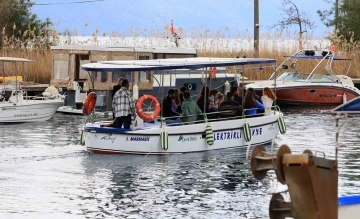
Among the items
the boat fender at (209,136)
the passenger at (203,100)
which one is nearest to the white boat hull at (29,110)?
the passenger at (203,100)

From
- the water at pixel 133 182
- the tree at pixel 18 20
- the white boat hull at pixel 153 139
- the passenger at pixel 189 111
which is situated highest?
the tree at pixel 18 20

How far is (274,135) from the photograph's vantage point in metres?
23.9

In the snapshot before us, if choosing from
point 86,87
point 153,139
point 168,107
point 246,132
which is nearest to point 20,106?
point 86,87

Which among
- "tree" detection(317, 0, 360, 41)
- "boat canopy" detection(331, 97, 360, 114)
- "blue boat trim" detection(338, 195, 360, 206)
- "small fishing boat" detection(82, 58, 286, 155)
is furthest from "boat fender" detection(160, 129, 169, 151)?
"tree" detection(317, 0, 360, 41)

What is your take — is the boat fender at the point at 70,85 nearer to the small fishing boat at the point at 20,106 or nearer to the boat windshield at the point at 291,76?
the small fishing boat at the point at 20,106

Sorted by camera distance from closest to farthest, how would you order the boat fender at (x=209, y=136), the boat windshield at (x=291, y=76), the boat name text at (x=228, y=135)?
1. the boat fender at (x=209, y=136)
2. the boat name text at (x=228, y=135)
3. the boat windshield at (x=291, y=76)

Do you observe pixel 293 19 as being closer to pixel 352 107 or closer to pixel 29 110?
pixel 29 110

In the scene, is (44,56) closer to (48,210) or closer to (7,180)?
(7,180)

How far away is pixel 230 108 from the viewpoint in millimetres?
22672

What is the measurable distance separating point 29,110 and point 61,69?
3357mm

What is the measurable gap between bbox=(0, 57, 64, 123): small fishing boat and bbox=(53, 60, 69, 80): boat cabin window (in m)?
2.08

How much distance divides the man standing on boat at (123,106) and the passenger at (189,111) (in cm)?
117

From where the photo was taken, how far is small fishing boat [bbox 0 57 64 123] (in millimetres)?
29375

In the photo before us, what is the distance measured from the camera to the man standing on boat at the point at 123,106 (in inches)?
837
